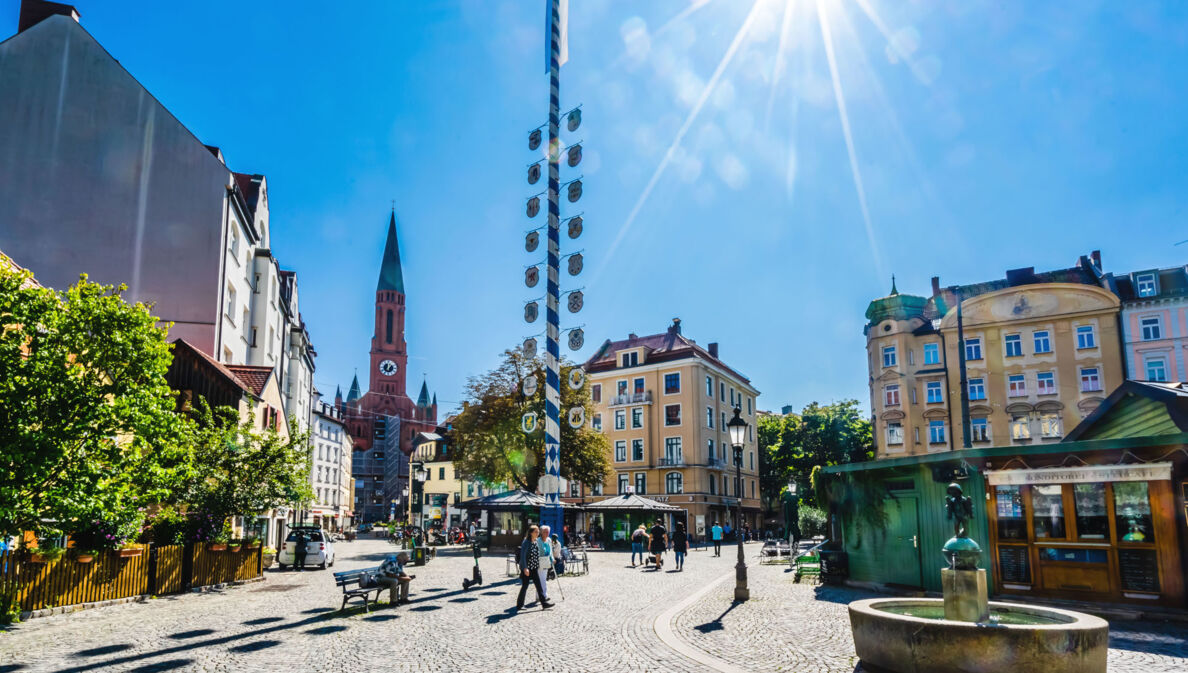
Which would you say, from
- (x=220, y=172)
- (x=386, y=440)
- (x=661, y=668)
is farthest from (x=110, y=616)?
(x=386, y=440)

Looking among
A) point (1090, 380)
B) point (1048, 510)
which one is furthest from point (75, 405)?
point (1090, 380)

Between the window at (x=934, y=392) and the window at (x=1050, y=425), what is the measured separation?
18.4ft

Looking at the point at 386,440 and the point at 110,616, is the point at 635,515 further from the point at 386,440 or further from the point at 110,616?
the point at 386,440

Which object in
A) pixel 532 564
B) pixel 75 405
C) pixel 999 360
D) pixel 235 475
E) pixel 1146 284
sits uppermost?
pixel 1146 284

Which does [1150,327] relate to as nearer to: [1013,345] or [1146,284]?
[1146,284]

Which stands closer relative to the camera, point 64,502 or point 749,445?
point 64,502

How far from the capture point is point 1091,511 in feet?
45.8

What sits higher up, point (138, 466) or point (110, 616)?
point (138, 466)

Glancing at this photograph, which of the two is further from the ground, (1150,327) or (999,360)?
(1150,327)

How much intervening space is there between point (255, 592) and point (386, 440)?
112 metres

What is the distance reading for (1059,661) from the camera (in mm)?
7652

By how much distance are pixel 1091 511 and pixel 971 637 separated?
7.93 m

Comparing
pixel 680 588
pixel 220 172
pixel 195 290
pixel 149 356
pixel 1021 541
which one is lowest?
pixel 680 588

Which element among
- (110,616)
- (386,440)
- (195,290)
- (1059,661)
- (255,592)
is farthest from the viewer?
(386,440)
